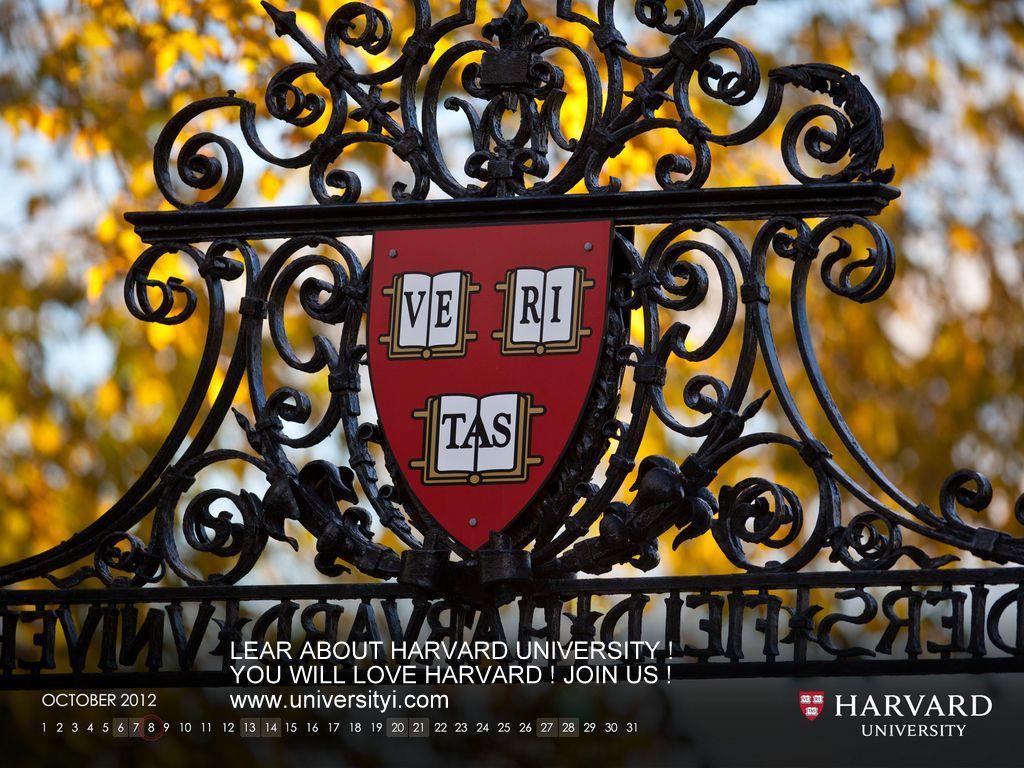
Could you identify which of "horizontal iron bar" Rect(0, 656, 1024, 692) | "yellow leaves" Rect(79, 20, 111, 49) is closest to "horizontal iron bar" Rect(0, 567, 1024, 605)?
A: "horizontal iron bar" Rect(0, 656, 1024, 692)

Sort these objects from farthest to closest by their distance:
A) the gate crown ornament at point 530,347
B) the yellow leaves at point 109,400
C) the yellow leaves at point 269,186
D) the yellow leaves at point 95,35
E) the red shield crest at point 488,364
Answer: the yellow leaves at point 95,35
the yellow leaves at point 109,400
the yellow leaves at point 269,186
the red shield crest at point 488,364
the gate crown ornament at point 530,347

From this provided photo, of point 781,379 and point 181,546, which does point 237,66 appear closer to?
point 181,546

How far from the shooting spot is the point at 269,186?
23.8 ft

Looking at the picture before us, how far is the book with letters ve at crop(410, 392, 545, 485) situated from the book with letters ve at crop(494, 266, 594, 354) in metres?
0.11

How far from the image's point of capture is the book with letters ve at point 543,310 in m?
3.76

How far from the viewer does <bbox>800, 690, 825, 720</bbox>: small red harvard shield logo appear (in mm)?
4152

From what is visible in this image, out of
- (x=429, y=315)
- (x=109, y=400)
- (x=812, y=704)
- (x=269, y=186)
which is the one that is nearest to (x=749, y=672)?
(x=812, y=704)

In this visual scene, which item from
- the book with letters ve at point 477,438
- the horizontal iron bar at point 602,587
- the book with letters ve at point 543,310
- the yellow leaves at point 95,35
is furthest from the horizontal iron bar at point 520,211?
the yellow leaves at point 95,35

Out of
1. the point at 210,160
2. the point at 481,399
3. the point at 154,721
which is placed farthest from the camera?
the point at 154,721

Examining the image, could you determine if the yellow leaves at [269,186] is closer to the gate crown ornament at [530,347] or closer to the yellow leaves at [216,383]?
the yellow leaves at [216,383]

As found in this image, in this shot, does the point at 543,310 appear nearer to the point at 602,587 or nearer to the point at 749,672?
the point at 602,587

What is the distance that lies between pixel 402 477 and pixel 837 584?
33.0 inches

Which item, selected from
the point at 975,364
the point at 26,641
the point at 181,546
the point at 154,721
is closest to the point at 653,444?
the point at 975,364

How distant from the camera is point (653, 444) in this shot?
7.69 metres
